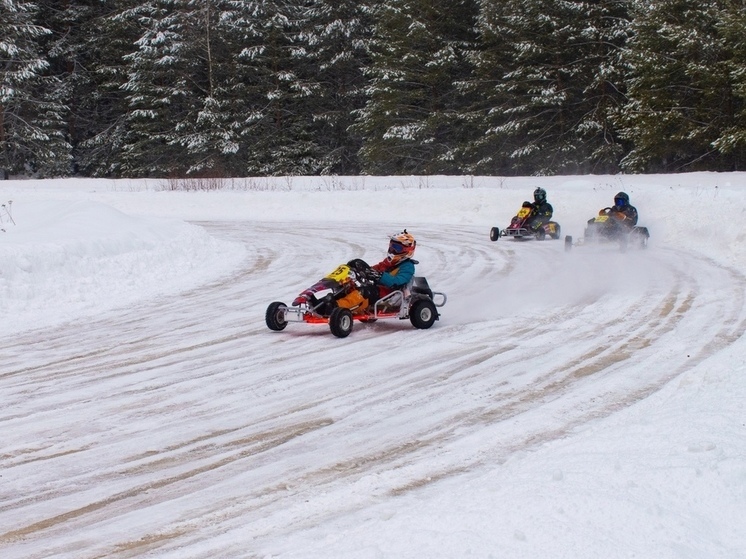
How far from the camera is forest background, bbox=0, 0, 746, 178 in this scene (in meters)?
32.2

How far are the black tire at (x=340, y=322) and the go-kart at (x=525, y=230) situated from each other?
10.4 m

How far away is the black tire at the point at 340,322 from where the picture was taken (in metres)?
9.08

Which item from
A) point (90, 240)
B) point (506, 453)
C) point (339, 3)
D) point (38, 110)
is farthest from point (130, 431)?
point (38, 110)

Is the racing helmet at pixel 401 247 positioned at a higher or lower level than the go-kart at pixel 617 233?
higher

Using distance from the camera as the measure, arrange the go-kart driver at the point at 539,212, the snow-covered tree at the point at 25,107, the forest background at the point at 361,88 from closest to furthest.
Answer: the go-kart driver at the point at 539,212
the forest background at the point at 361,88
the snow-covered tree at the point at 25,107

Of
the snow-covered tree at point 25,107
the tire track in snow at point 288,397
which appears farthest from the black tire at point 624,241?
the snow-covered tree at point 25,107

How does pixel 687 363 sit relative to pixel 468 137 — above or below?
below

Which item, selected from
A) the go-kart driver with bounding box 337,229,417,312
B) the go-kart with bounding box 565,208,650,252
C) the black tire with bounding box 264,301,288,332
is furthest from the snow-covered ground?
the go-kart with bounding box 565,208,650,252

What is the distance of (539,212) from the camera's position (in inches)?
776

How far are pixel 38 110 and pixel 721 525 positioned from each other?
49.6 metres

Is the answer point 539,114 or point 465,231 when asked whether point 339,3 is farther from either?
point 465,231

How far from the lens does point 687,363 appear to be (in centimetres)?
766

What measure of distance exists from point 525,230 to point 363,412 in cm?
1357

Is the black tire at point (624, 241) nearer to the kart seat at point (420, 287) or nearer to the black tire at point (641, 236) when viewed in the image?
the black tire at point (641, 236)
